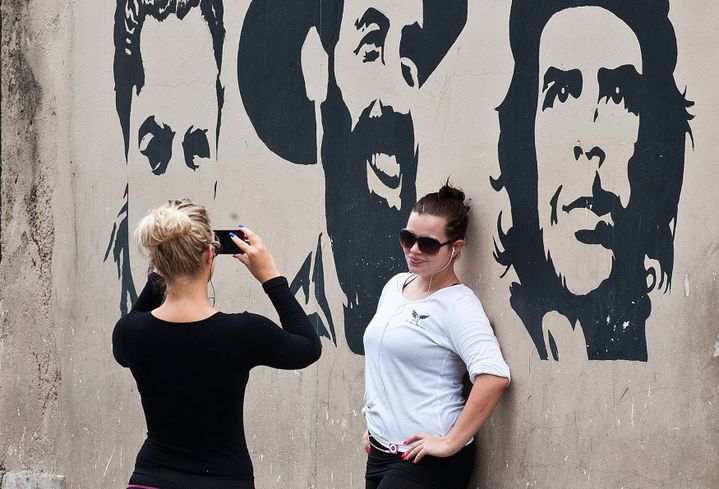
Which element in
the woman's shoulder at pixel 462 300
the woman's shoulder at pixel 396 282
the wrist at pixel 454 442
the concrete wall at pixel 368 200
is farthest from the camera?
the woman's shoulder at pixel 396 282

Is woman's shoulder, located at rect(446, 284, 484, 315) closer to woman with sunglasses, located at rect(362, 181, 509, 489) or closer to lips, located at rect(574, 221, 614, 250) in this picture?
woman with sunglasses, located at rect(362, 181, 509, 489)

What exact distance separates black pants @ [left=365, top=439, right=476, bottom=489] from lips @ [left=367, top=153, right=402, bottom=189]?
3.63 ft

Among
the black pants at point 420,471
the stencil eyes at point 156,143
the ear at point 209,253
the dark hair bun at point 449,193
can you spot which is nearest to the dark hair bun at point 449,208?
the dark hair bun at point 449,193

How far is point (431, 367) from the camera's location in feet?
13.6

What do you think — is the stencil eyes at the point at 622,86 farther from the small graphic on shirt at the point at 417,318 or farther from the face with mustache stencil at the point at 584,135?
the small graphic on shirt at the point at 417,318

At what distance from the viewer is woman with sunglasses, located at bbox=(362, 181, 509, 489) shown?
4.04 metres

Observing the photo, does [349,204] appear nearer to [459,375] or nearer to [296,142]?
[296,142]

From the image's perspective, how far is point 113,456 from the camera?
634 centimetres

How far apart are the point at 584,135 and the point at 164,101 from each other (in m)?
2.78

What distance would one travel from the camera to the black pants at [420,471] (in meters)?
4.05

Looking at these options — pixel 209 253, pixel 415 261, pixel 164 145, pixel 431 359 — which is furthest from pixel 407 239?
pixel 164 145

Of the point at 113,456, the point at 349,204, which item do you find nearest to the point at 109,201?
the point at 113,456

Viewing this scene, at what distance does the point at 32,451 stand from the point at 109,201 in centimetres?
166

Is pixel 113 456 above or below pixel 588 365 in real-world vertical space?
below
